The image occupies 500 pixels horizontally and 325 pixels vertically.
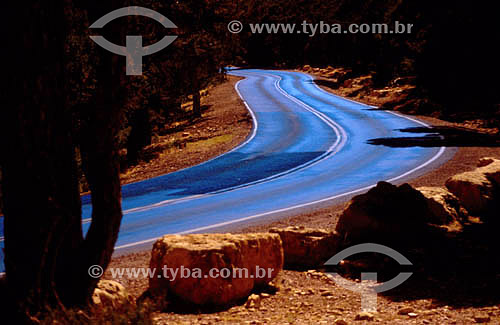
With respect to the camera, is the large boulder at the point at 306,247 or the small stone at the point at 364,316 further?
the large boulder at the point at 306,247

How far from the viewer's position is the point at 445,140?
1086 inches

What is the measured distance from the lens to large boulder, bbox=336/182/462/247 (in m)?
11.3

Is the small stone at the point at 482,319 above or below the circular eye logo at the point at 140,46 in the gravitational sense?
below

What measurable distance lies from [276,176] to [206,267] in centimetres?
1307

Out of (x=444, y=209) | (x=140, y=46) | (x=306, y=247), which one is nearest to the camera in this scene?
(x=306, y=247)

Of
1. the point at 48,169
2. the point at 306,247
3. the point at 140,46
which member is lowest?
the point at 306,247

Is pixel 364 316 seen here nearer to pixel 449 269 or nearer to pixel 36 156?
pixel 449 269

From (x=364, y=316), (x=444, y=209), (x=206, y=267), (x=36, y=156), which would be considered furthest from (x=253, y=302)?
(x=444, y=209)

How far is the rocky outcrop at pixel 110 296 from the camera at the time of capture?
263 inches

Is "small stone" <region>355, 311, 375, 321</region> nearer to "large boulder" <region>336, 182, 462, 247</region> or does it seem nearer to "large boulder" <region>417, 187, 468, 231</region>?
"large boulder" <region>336, 182, 462, 247</region>

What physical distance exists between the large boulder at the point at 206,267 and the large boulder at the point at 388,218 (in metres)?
3.14

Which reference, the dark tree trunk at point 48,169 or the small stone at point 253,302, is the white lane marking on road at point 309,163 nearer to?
the small stone at point 253,302

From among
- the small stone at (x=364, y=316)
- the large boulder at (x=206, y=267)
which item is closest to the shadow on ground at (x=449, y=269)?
the small stone at (x=364, y=316)

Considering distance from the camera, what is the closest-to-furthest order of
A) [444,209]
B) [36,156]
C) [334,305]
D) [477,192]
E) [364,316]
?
[36,156]
[364,316]
[334,305]
[444,209]
[477,192]
